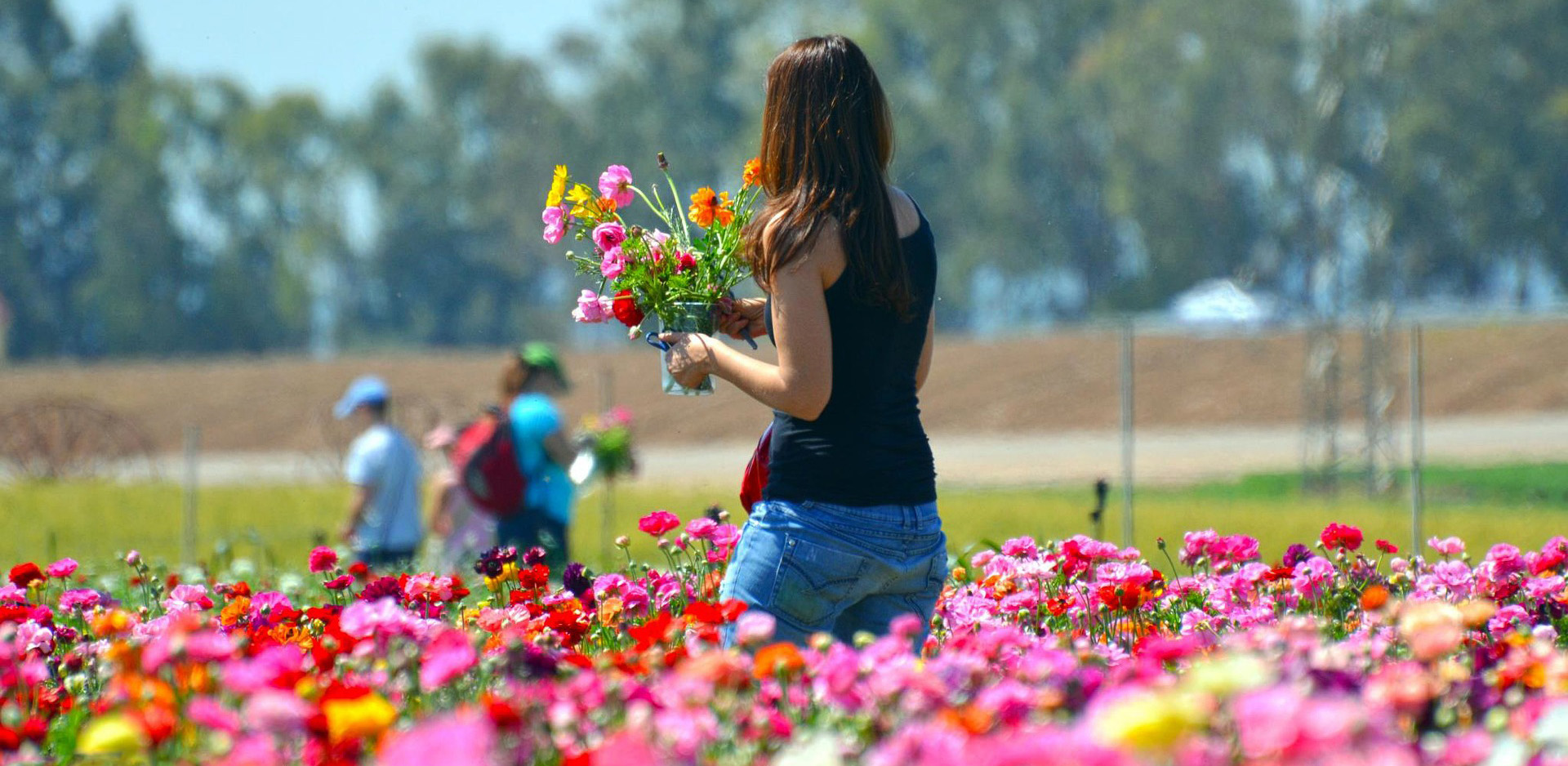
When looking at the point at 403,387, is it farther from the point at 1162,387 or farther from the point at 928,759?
the point at 928,759

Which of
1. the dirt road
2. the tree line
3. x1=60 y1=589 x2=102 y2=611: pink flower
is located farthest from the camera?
the tree line

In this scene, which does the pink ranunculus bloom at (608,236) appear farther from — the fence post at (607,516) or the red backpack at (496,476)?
the fence post at (607,516)

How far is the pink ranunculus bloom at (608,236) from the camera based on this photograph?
3586mm

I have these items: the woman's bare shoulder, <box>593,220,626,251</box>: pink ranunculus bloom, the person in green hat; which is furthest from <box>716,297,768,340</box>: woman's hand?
the person in green hat

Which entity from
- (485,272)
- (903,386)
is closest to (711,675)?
(903,386)

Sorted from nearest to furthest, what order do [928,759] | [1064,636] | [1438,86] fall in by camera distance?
[928,759] < [1064,636] < [1438,86]

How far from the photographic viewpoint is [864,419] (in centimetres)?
306

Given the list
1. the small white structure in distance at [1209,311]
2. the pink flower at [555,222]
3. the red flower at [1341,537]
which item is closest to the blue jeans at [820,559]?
the pink flower at [555,222]

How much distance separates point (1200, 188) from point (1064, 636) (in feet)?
155

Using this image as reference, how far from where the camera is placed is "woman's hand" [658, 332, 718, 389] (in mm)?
3156

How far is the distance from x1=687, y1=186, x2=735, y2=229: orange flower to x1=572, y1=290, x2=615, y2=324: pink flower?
0.25 meters

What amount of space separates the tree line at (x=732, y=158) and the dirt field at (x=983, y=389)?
4.11m

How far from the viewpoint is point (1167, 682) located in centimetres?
223

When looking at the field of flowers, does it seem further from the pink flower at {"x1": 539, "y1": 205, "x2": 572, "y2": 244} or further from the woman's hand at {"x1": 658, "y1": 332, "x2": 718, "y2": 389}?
the pink flower at {"x1": 539, "y1": 205, "x2": 572, "y2": 244}
